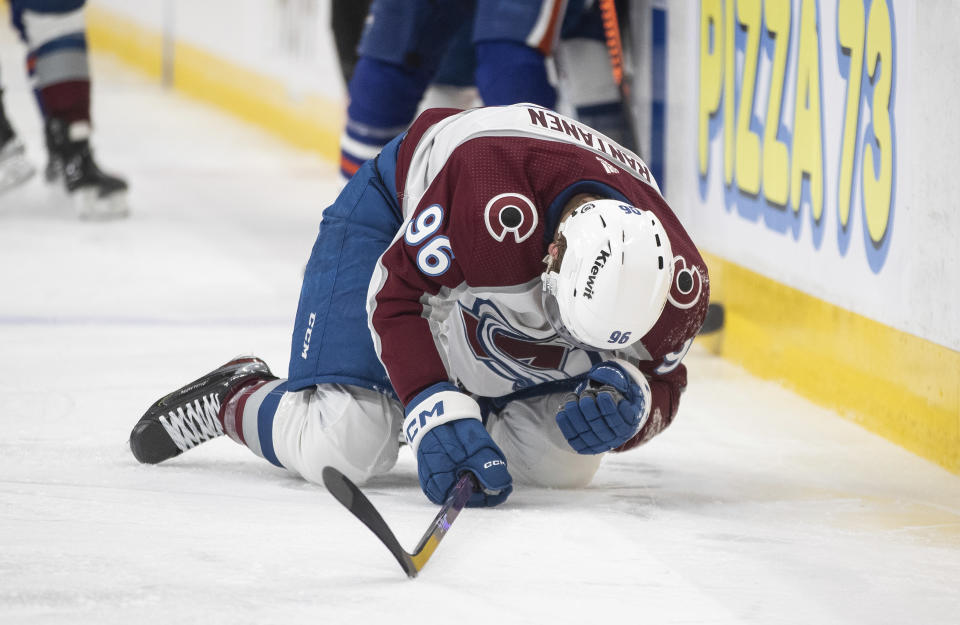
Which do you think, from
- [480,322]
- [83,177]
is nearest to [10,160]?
[83,177]

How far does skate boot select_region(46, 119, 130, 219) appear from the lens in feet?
16.6

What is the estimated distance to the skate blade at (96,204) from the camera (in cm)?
513

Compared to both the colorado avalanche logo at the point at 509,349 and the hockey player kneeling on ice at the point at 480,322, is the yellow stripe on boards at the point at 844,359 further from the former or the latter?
the colorado avalanche logo at the point at 509,349

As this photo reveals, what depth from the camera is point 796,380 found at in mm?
3201

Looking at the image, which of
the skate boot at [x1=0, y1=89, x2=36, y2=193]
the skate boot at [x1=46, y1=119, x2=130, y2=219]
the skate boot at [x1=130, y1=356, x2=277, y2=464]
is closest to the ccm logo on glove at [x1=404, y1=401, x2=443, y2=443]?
the skate boot at [x1=130, y1=356, x2=277, y2=464]

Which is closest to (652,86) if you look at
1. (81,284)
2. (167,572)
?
(81,284)

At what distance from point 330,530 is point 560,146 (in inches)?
25.8

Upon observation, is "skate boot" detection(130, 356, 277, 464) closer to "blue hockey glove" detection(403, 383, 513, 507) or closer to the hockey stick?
"blue hockey glove" detection(403, 383, 513, 507)

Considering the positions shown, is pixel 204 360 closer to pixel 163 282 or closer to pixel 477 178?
pixel 163 282

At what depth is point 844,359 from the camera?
2.98 metres

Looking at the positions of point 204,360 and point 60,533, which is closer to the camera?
point 60,533

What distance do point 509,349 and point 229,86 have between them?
21.2 feet

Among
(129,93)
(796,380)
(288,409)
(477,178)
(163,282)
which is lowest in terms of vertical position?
(129,93)

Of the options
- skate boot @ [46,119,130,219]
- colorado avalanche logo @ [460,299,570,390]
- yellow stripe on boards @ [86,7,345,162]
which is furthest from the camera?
yellow stripe on boards @ [86,7,345,162]
